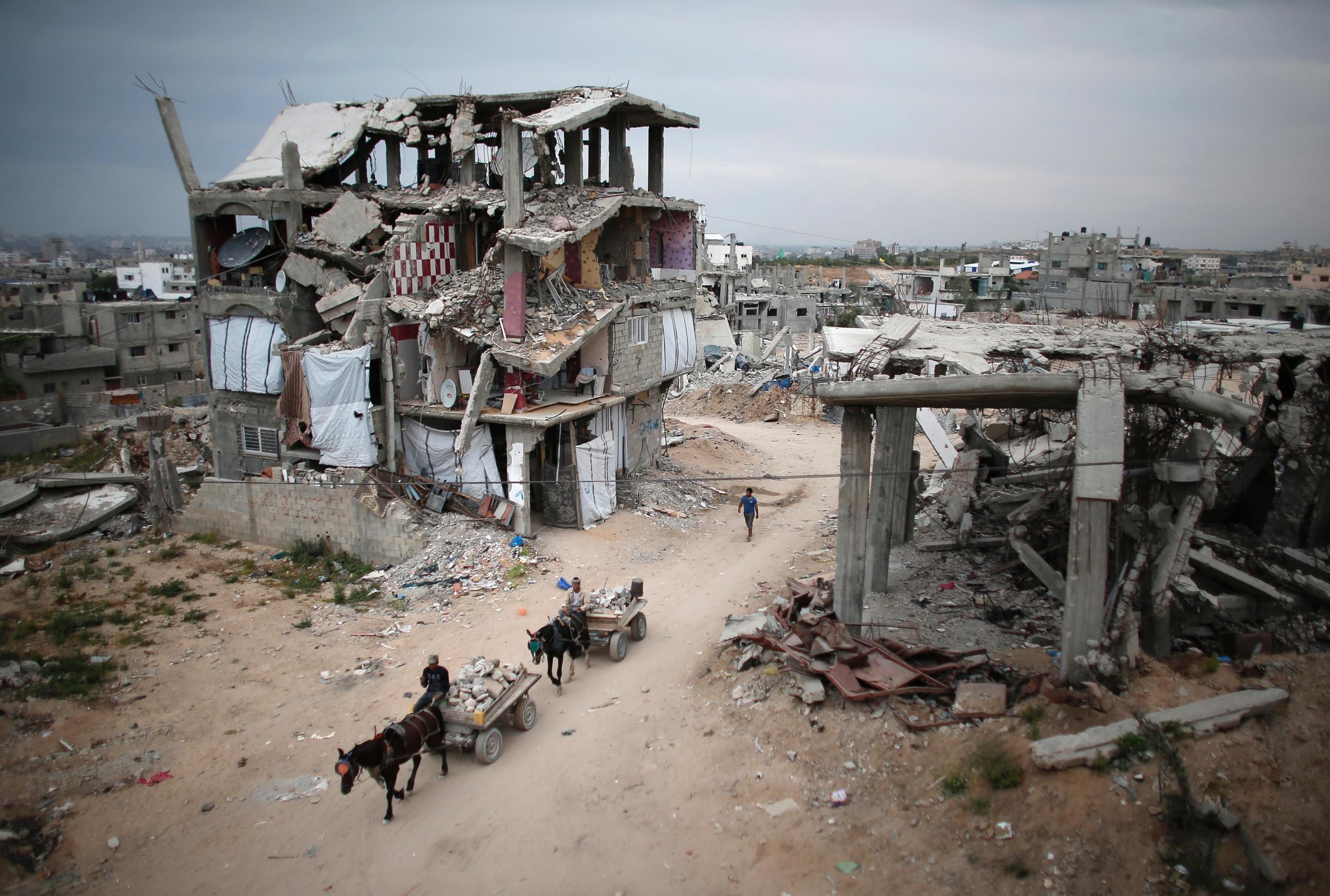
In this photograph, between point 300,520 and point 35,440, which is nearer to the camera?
point 300,520

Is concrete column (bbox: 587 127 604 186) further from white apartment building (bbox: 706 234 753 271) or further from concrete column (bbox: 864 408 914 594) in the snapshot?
white apartment building (bbox: 706 234 753 271)

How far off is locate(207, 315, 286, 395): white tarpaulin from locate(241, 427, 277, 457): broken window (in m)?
1.02

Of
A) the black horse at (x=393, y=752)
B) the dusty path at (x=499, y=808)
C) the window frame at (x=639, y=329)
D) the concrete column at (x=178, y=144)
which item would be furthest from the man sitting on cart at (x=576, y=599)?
the concrete column at (x=178, y=144)

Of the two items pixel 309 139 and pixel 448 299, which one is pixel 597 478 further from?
pixel 309 139

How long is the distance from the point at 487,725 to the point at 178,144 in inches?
755

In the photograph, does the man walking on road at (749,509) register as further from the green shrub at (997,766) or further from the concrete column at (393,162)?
the concrete column at (393,162)

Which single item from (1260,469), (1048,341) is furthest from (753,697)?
(1260,469)

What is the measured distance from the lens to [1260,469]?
1191 centimetres

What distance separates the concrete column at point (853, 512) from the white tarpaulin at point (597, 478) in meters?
8.42

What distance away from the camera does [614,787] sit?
8.91 metres

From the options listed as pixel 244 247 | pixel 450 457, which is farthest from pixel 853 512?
pixel 244 247

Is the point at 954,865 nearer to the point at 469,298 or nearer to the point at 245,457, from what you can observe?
the point at 469,298

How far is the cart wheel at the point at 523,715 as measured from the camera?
9945 millimetres

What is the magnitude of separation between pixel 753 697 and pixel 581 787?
2.47 meters
